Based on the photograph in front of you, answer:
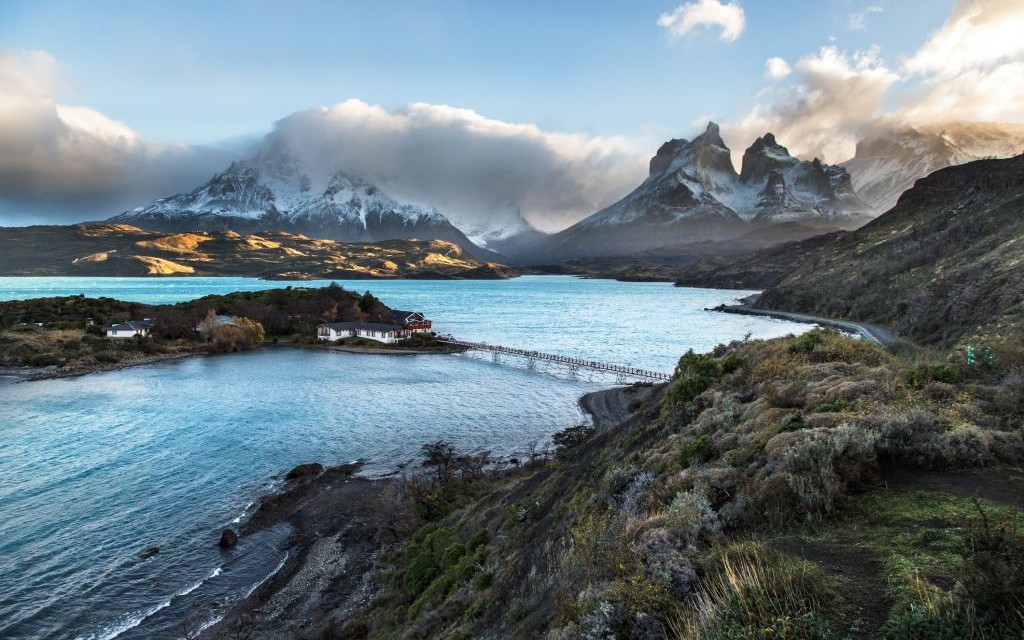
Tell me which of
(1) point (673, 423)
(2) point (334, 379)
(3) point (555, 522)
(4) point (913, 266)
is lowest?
(2) point (334, 379)

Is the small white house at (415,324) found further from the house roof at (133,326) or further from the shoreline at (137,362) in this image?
the house roof at (133,326)

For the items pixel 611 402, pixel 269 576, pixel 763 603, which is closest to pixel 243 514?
pixel 269 576

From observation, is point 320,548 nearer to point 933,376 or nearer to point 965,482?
point 965,482

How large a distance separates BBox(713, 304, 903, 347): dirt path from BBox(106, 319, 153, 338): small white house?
324 feet

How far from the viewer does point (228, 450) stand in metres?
36.6

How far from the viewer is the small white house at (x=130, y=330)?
8081 centimetres

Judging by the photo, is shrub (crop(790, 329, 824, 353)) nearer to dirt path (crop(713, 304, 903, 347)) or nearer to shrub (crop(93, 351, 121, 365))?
dirt path (crop(713, 304, 903, 347))

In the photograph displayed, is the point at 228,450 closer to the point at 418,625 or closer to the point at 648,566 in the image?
the point at 418,625

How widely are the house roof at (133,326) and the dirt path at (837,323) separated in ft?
326

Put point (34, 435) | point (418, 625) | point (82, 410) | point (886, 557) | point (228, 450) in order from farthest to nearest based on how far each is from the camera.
→ point (82, 410) < point (34, 435) < point (228, 450) < point (418, 625) < point (886, 557)

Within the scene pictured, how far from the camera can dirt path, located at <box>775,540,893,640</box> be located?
16.5 ft

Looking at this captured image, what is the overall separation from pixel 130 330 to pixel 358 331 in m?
35.9

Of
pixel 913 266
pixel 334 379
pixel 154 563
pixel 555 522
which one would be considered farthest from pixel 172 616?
pixel 913 266

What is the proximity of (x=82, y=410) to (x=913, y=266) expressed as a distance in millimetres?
114826
